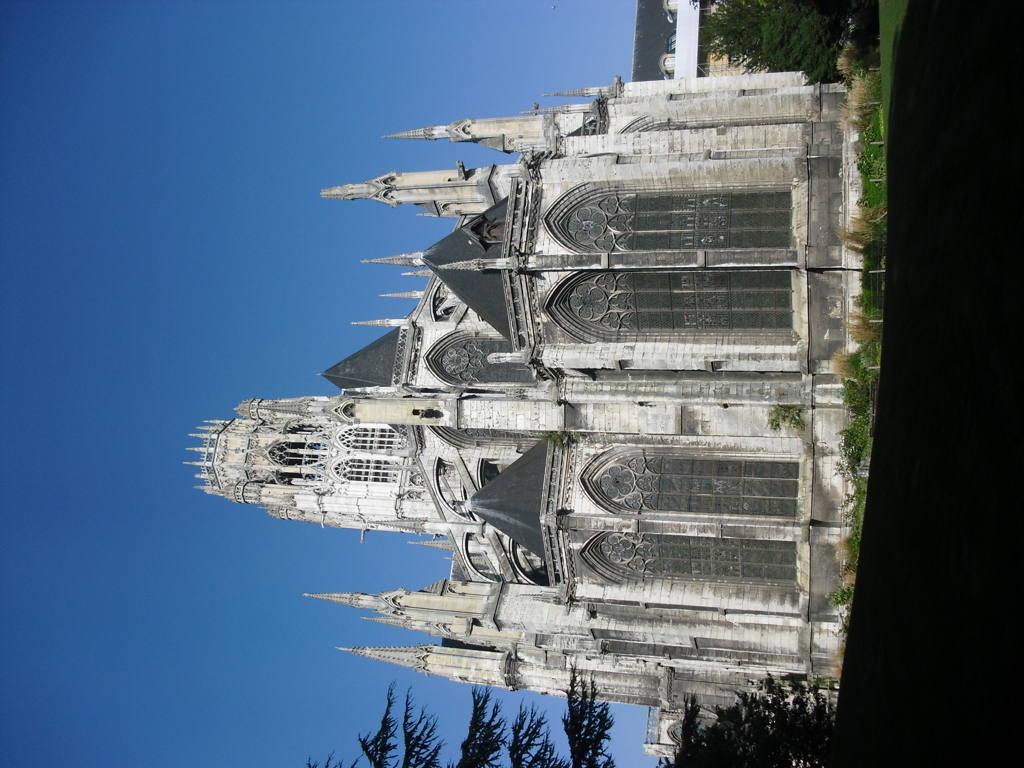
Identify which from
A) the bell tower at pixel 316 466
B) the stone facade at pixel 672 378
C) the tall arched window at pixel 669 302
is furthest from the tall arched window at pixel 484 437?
the tall arched window at pixel 669 302

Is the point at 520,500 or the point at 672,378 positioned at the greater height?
the point at 672,378

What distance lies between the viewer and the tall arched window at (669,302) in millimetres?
17844

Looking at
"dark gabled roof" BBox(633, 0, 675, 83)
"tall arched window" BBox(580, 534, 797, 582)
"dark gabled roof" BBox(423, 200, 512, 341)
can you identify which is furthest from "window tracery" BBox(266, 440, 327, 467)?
"dark gabled roof" BBox(633, 0, 675, 83)

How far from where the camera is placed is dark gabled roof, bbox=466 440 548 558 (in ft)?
67.6

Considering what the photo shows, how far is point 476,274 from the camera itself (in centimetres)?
2050

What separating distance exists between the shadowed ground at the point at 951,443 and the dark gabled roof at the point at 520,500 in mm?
9761

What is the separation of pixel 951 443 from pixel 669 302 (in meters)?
11.4

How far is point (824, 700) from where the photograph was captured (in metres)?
17.5

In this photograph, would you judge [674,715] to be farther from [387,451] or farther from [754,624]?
[387,451]

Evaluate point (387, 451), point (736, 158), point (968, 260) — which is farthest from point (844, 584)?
point (387, 451)

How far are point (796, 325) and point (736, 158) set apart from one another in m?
4.05

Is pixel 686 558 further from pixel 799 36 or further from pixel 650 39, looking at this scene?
pixel 650 39

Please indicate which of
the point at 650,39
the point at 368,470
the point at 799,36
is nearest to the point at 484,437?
the point at 368,470

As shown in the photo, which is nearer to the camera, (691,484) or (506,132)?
(691,484)
